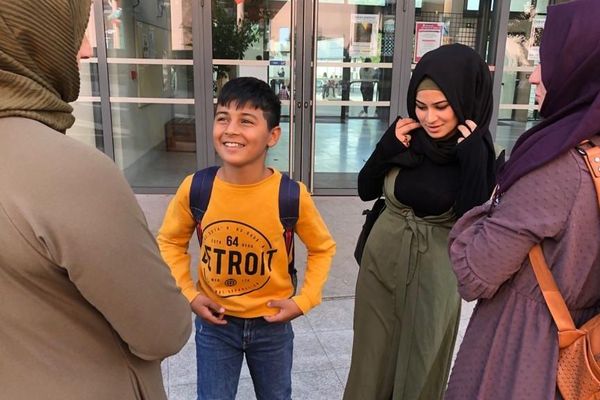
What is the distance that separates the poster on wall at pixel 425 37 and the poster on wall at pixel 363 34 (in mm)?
520

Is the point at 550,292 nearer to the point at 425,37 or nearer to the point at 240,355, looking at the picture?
the point at 240,355

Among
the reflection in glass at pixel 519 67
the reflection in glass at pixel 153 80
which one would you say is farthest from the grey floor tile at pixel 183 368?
the reflection in glass at pixel 519 67

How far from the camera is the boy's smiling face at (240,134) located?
1.88 metres

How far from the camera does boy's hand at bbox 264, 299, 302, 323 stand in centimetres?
193

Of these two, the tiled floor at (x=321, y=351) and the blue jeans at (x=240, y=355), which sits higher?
the blue jeans at (x=240, y=355)

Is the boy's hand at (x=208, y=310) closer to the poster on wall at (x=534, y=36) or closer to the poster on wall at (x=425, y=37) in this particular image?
the poster on wall at (x=425, y=37)

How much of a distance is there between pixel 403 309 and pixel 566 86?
1.18m

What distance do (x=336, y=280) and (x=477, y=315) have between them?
2676mm

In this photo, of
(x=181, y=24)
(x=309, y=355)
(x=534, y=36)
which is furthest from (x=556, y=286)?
(x=534, y=36)

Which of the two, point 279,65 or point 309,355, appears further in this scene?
point 279,65

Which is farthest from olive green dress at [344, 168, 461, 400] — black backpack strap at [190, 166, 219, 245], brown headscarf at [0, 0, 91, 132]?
brown headscarf at [0, 0, 91, 132]

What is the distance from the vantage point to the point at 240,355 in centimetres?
204

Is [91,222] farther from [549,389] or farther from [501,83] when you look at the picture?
[501,83]

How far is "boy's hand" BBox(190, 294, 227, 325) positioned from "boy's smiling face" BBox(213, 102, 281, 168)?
1.66 ft
